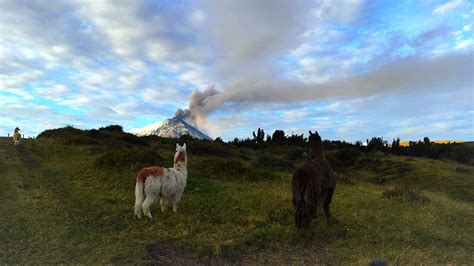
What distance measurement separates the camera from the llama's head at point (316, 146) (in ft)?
31.7

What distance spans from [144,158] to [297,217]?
32.8 feet

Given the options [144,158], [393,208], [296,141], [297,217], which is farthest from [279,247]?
[296,141]

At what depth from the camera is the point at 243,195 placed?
41.0ft

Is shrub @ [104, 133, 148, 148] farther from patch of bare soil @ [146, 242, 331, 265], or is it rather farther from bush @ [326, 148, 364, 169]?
patch of bare soil @ [146, 242, 331, 265]

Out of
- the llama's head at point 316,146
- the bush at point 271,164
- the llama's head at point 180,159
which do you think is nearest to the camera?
the llama's head at point 316,146

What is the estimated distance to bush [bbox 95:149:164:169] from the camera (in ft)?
51.6

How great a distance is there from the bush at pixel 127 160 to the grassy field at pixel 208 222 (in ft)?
0.15

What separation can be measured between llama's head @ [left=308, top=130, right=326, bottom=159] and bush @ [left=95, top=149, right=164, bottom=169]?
28.0 ft

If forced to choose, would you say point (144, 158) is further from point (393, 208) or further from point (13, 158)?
point (393, 208)

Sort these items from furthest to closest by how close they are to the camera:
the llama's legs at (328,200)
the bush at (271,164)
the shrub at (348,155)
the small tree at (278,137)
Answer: the small tree at (278,137)
the shrub at (348,155)
the bush at (271,164)
the llama's legs at (328,200)

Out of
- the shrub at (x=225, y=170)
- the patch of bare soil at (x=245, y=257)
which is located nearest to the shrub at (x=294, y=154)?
the shrub at (x=225, y=170)

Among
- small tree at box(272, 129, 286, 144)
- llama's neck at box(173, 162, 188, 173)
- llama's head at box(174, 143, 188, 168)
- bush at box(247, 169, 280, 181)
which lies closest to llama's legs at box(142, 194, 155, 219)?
llama's neck at box(173, 162, 188, 173)

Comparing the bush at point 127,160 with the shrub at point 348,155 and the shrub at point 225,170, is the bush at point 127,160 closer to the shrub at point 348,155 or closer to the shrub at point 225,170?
the shrub at point 225,170

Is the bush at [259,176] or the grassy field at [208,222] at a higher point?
the bush at [259,176]
